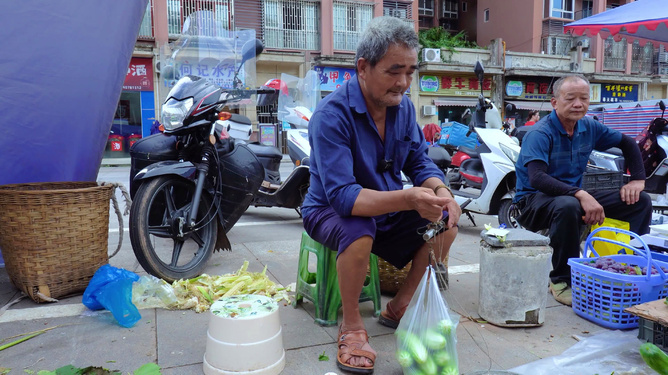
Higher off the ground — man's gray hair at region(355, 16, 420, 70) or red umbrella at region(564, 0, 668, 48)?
red umbrella at region(564, 0, 668, 48)

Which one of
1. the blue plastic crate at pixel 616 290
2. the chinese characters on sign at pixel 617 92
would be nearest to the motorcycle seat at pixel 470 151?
the blue plastic crate at pixel 616 290

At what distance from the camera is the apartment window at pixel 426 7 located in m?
25.8

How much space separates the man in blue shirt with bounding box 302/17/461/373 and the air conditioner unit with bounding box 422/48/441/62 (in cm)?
1747

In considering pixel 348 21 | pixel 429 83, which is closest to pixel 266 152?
pixel 348 21

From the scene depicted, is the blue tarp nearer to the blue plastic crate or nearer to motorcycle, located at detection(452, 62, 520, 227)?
the blue plastic crate

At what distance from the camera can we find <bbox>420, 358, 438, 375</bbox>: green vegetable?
1.67 meters

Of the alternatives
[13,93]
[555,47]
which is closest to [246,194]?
[13,93]

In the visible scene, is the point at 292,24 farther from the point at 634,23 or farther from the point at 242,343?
the point at 242,343

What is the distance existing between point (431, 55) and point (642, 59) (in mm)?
11975

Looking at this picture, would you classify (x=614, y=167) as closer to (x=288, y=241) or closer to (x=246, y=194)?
(x=288, y=241)

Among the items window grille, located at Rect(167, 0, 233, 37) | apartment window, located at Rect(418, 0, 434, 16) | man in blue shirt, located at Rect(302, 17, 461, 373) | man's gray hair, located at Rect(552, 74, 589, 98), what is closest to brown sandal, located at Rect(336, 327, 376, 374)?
man in blue shirt, located at Rect(302, 17, 461, 373)

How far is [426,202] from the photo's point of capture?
1.74 m

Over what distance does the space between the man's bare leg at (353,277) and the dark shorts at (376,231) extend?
0.10 ft

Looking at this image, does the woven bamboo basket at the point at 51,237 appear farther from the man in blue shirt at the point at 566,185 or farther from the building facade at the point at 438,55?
the building facade at the point at 438,55
